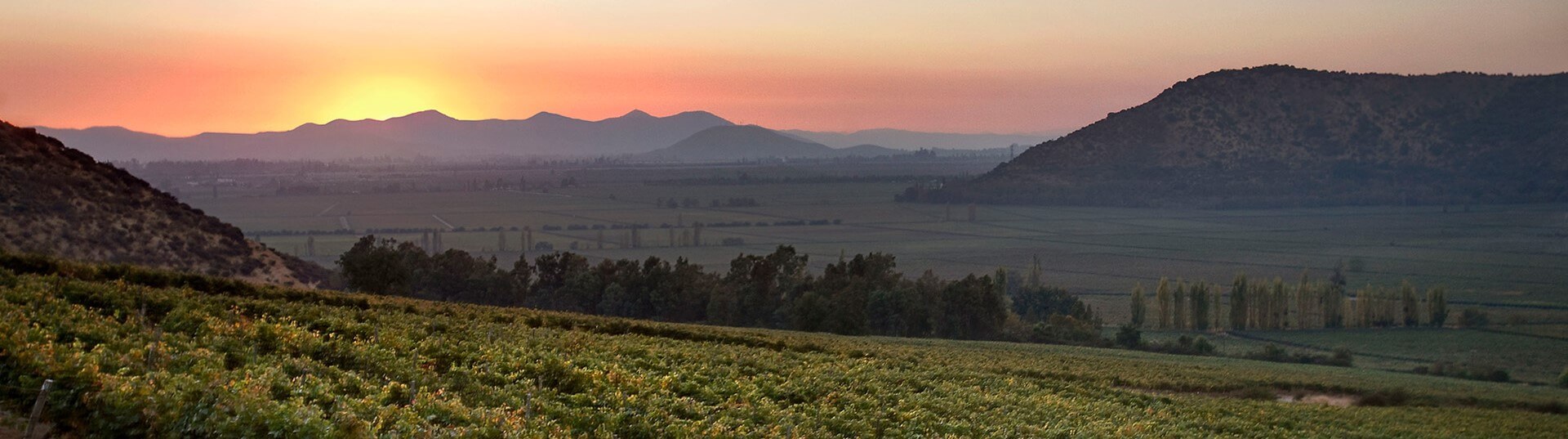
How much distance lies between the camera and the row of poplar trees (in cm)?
8831

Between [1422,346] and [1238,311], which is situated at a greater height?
[1238,311]

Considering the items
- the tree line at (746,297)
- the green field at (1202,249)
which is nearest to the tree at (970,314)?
the tree line at (746,297)

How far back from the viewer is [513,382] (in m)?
16.8

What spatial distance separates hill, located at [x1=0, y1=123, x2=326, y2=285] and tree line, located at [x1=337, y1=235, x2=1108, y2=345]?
43.7ft

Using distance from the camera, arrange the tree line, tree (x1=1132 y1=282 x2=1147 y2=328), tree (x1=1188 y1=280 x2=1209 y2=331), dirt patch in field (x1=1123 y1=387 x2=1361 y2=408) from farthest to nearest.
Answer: tree (x1=1132 y1=282 x2=1147 y2=328), tree (x1=1188 y1=280 x2=1209 y2=331), the tree line, dirt patch in field (x1=1123 y1=387 x2=1361 y2=408)

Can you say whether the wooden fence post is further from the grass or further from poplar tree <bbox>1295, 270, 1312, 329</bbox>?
the grass

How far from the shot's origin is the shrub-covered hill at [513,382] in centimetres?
1114

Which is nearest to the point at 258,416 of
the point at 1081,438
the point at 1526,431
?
the point at 1081,438

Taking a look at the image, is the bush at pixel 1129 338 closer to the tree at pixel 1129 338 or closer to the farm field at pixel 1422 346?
the tree at pixel 1129 338

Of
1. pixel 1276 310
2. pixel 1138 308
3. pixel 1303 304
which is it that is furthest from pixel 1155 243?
pixel 1138 308

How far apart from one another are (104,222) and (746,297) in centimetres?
3682

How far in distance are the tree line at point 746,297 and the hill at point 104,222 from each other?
43.7ft

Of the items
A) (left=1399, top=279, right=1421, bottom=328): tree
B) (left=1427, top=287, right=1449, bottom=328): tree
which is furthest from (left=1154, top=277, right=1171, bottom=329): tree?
(left=1427, top=287, right=1449, bottom=328): tree

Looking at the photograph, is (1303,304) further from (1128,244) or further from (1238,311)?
(1128,244)
